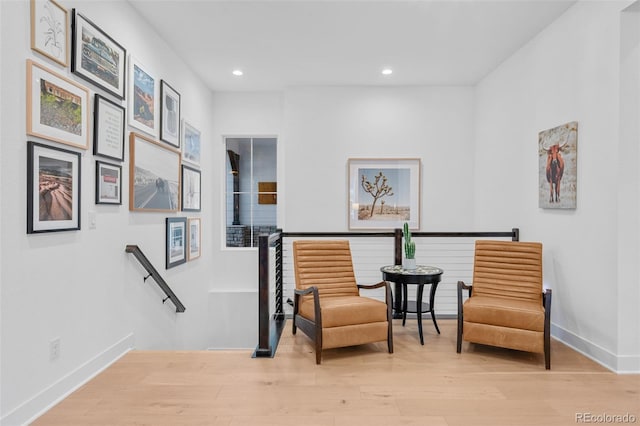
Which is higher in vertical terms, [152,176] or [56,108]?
[56,108]

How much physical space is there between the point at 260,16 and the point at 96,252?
7.87 feet

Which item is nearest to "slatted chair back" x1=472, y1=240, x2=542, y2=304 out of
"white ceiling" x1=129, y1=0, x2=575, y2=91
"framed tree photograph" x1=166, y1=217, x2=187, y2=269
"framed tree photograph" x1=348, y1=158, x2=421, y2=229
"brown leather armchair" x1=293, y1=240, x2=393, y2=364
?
"brown leather armchair" x1=293, y1=240, x2=393, y2=364

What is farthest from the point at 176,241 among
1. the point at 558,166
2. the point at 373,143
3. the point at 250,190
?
the point at 558,166

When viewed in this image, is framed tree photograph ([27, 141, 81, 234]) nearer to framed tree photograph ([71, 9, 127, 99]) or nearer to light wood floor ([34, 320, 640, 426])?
framed tree photograph ([71, 9, 127, 99])

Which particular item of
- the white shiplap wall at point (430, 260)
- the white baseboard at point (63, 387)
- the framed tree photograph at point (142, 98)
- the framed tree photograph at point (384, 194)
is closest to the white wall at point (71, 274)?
the white baseboard at point (63, 387)

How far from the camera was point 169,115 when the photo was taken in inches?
159

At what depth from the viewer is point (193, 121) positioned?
4.80 m

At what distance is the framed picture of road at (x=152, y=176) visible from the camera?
129 inches

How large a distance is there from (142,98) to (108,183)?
96cm

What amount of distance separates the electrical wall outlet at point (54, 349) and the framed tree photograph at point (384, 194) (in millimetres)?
3676

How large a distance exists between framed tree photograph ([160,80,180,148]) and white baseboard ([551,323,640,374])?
13.7 ft

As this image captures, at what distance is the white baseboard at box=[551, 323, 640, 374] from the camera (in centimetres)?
278

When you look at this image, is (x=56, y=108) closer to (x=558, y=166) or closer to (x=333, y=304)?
(x=333, y=304)

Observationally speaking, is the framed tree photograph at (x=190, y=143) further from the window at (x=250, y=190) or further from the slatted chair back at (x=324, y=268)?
the slatted chair back at (x=324, y=268)
